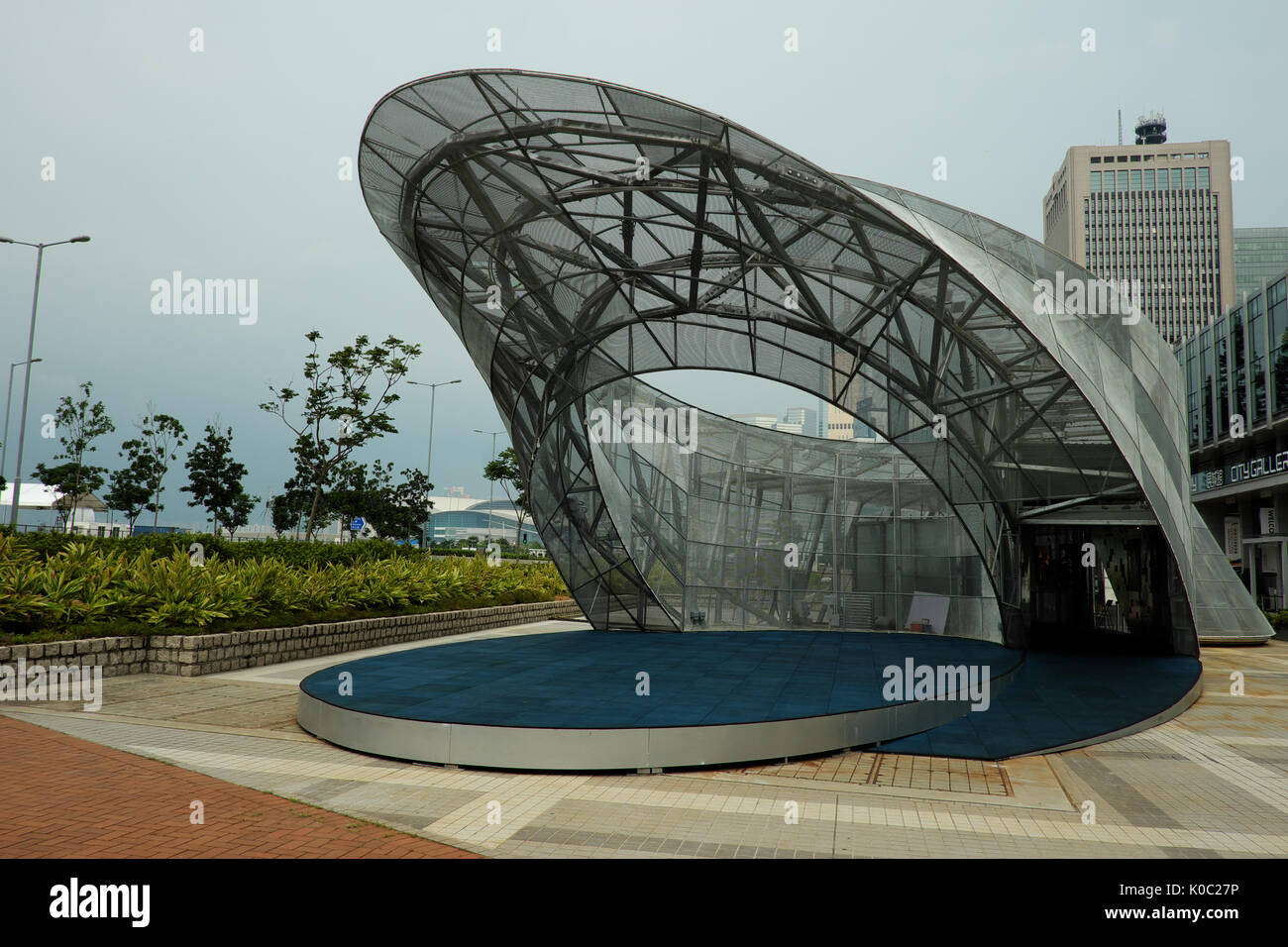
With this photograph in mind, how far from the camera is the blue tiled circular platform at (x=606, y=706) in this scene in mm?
8781

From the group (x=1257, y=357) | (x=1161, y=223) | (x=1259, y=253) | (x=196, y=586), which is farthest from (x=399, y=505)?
(x=1259, y=253)

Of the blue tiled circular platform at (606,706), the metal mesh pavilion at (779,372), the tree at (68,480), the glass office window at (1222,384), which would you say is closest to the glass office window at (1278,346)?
the glass office window at (1222,384)

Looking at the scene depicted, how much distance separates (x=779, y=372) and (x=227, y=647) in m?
13.9

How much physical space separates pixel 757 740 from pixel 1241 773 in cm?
580

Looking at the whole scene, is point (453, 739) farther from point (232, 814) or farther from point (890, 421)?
point (890, 421)

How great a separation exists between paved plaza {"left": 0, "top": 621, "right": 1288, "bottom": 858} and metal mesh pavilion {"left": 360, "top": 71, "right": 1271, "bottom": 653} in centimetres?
623

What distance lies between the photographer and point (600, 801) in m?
7.58

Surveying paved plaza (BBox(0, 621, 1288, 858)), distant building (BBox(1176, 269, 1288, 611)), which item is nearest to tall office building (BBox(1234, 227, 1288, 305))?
distant building (BBox(1176, 269, 1288, 611))

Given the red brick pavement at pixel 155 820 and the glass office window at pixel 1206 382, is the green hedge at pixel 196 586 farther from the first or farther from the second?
the glass office window at pixel 1206 382

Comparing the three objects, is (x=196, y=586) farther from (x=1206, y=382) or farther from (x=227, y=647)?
(x=1206, y=382)

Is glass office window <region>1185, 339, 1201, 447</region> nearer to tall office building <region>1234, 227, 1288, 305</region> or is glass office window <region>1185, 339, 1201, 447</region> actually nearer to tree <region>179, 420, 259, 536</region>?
tree <region>179, 420, 259, 536</region>

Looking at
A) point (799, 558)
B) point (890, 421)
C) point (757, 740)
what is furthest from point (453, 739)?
point (799, 558)

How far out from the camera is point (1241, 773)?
9453mm

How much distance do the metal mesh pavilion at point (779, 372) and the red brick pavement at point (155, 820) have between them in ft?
29.3
